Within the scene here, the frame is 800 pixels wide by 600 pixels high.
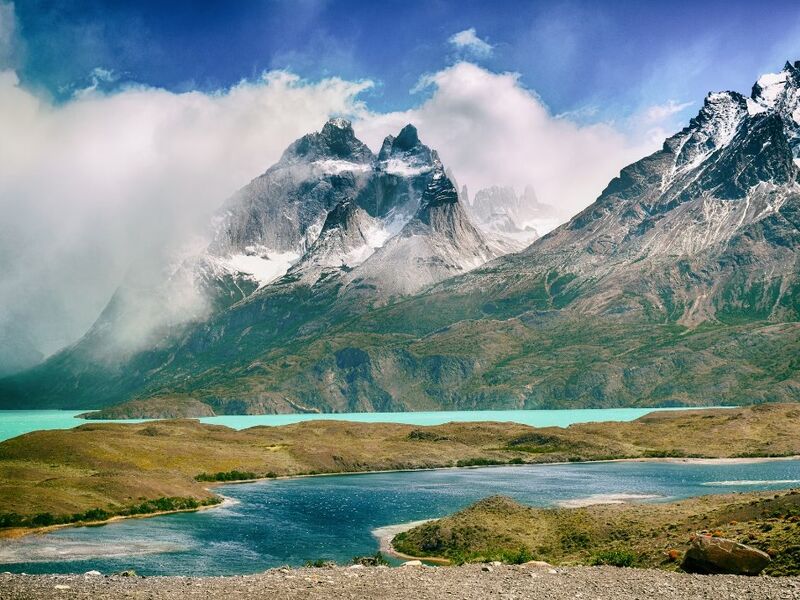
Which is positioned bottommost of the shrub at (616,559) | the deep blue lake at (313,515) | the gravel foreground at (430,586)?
the deep blue lake at (313,515)

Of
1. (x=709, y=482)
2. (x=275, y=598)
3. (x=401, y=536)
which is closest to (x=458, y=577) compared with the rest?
(x=275, y=598)

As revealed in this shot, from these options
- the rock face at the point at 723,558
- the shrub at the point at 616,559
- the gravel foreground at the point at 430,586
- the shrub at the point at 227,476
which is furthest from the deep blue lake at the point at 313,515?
the rock face at the point at 723,558

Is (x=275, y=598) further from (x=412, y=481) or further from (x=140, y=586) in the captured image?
(x=412, y=481)

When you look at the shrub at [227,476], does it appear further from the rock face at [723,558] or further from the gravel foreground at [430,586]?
the rock face at [723,558]

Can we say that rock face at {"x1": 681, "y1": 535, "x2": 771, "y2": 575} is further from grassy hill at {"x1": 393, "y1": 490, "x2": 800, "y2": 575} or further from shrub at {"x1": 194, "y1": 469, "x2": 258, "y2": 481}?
shrub at {"x1": 194, "y1": 469, "x2": 258, "y2": 481}

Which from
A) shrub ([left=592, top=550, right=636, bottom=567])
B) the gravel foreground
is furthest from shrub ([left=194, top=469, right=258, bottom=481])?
shrub ([left=592, top=550, right=636, bottom=567])

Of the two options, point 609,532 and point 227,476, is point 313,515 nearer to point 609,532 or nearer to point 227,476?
point 609,532
